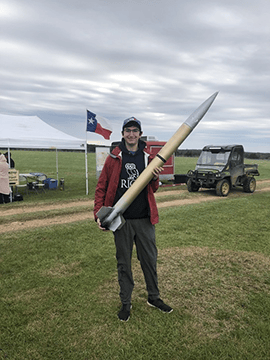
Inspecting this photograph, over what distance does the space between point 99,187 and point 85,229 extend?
→ 4181mm

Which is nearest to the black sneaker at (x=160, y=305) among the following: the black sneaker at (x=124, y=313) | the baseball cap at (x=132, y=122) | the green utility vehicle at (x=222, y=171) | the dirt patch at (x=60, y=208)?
the black sneaker at (x=124, y=313)

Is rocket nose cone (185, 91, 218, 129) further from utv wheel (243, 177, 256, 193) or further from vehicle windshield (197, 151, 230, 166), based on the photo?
utv wheel (243, 177, 256, 193)

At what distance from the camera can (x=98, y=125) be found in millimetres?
12953

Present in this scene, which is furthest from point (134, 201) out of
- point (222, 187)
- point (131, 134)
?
point (222, 187)

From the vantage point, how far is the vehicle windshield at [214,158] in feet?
43.0

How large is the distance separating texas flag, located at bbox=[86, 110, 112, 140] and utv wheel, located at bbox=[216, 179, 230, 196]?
6075 mm

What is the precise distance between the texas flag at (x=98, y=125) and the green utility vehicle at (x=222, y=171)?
4.76 metres

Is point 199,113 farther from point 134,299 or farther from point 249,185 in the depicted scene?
point 249,185

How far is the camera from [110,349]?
288 cm

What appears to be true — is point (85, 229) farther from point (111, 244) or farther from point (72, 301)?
point (72, 301)

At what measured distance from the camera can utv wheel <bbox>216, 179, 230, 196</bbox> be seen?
492 inches

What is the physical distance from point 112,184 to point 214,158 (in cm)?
1124

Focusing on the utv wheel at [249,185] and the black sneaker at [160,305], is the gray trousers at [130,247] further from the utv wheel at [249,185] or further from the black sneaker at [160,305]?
the utv wheel at [249,185]

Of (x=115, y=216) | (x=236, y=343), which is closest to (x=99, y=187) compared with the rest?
(x=115, y=216)
